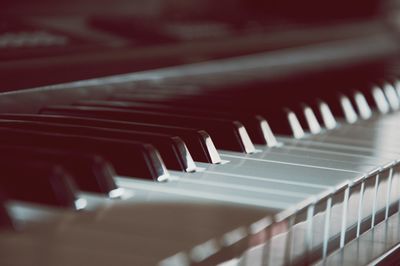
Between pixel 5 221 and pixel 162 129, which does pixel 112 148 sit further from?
pixel 5 221

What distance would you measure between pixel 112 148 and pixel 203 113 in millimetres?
307

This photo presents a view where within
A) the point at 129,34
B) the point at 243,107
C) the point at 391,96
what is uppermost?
the point at 129,34

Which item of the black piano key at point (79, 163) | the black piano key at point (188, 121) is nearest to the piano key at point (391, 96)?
the black piano key at point (188, 121)

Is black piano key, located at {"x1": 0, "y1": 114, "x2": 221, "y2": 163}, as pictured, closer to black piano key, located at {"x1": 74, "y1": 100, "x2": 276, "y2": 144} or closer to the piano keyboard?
the piano keyboard

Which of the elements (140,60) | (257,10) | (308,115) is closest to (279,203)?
(308,115)

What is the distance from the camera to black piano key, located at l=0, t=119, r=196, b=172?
2.80ft

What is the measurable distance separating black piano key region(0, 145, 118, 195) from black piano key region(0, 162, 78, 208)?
3cm

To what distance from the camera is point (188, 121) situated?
3.40 ft

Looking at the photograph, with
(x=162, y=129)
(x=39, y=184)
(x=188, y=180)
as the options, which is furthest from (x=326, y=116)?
(x=39, y=184)

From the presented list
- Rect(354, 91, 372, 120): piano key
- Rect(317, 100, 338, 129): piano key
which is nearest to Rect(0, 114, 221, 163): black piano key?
Rect(317, 100, 338, 129): piano key

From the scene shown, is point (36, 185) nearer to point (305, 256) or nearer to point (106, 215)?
point (106, 215)

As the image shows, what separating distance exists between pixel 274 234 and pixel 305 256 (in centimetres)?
8

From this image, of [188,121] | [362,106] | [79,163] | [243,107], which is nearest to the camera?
[79,163]

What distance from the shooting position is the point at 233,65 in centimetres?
170
